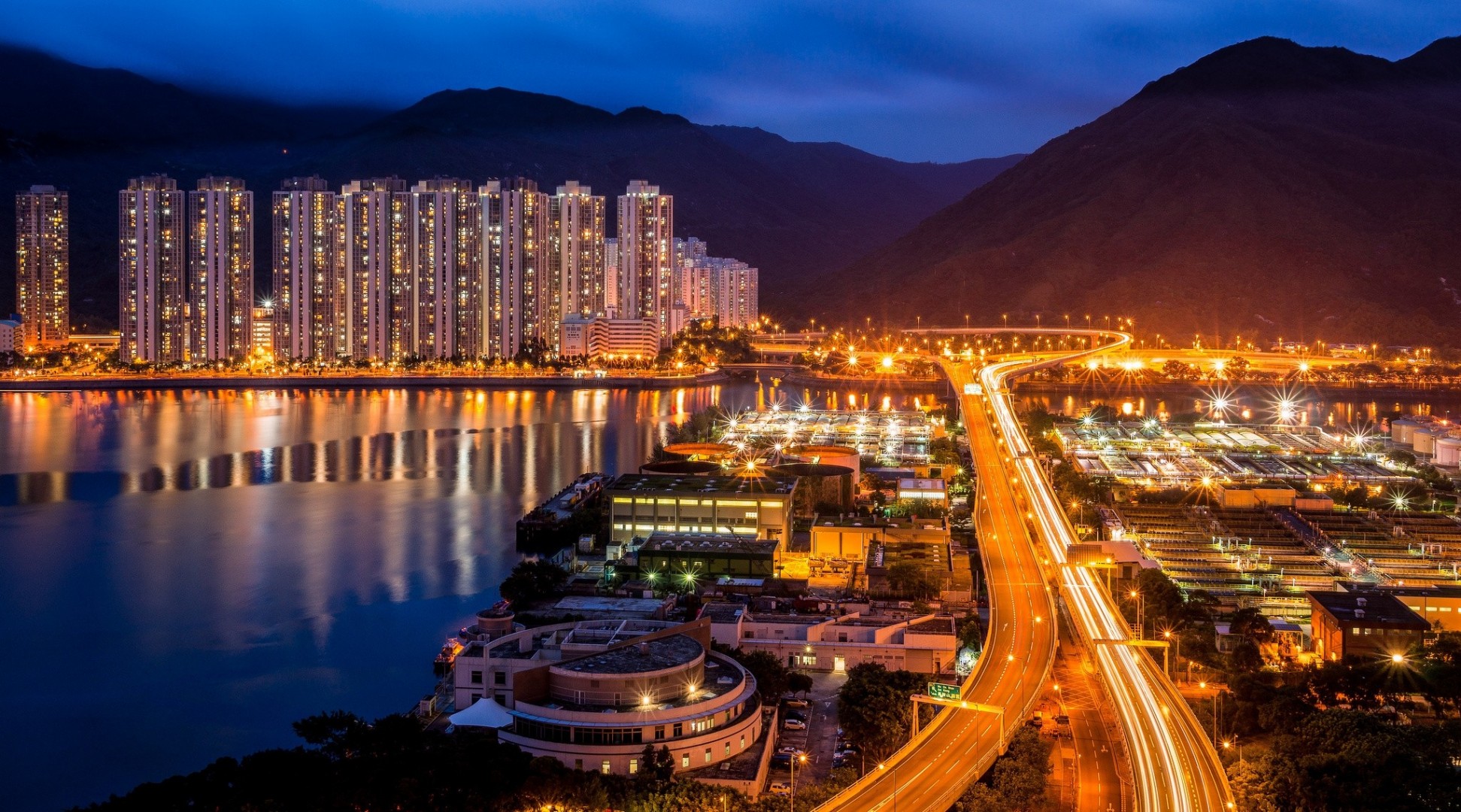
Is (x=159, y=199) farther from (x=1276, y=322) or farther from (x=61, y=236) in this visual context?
(x=1276, y=322)

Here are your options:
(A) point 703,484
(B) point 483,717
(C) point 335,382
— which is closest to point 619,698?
(B) point 483,717

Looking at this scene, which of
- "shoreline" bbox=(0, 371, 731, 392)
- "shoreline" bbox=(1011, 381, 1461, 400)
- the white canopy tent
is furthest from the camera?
"shoreline" bbox=(1011, 381, 1461, 400)

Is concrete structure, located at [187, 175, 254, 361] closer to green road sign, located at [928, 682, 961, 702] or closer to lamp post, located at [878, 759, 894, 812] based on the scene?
green road sign, located at [928, 682, 961, 702]

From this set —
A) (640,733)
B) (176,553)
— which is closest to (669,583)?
(640,733)

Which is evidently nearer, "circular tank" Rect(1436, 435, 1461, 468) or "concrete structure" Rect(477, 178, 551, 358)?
"circular tank" Rect(1436, 435, 1461, 468)

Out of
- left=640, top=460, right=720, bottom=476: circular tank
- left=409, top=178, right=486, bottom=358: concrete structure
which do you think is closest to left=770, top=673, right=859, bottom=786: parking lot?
left=640, top=460, right=720, bottom=476: circular tank

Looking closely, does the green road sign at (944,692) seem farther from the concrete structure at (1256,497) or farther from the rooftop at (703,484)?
the concrete structure at (1256,497)

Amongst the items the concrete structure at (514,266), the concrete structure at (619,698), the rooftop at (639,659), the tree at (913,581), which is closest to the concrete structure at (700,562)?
the tree at (913,581)
